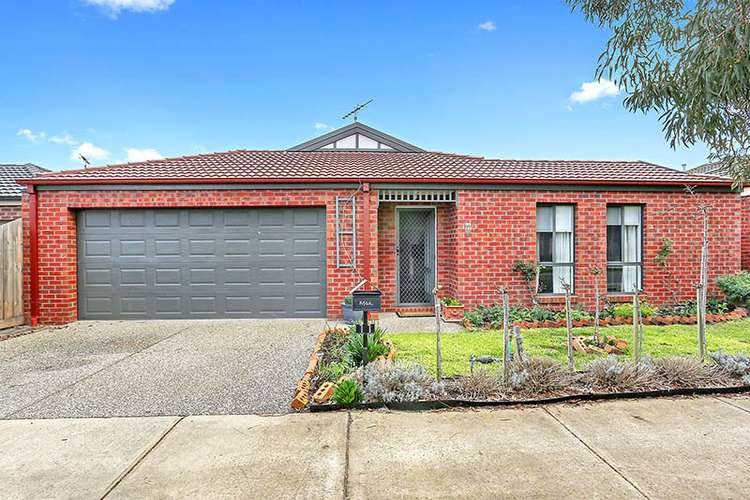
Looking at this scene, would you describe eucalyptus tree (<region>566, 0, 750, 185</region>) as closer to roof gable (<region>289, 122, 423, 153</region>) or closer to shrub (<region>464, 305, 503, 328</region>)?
shrub (<region>464, 305, 503, 328</region>)

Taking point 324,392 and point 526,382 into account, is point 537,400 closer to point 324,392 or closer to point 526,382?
point 526,382

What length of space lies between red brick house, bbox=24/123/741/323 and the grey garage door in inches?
0.9

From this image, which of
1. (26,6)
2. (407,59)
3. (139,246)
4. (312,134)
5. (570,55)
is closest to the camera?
(139,246)

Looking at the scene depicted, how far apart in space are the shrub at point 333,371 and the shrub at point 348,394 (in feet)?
1.45

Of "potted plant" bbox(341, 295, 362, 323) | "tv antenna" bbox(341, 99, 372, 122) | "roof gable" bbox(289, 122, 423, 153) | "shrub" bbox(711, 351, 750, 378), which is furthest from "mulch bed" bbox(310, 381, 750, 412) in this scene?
"roof gable" bbox(289, 122, 423, 153)

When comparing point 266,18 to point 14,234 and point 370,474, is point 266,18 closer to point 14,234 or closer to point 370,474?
point 14,234

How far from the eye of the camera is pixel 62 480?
280 centimetres

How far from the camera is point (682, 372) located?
4383 millimetres

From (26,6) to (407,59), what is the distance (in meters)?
10.2

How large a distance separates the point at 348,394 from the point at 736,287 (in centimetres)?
893

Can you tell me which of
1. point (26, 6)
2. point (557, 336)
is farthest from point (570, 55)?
point (26, 6)

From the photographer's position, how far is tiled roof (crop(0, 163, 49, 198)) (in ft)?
37.7

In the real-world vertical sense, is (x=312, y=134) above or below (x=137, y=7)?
below

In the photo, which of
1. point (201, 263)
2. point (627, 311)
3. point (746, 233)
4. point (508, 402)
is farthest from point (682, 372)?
point (746, 233)
